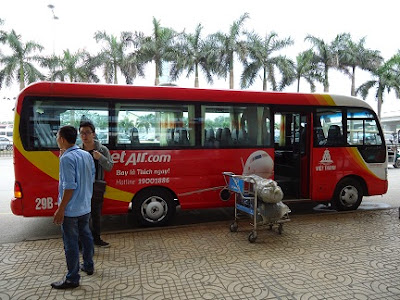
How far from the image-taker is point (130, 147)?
5.46 meters

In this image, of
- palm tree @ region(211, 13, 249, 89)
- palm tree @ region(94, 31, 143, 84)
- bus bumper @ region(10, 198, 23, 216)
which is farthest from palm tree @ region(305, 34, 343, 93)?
bus bumper @ region(10, 198, 23, 216)

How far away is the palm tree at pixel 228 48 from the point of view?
23.6m

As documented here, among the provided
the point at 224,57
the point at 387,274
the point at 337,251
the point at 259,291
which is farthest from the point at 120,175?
the point at 224,57

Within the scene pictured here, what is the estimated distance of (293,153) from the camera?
23.7 feet

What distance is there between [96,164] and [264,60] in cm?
2233

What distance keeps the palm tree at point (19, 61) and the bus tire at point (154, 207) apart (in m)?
23.6

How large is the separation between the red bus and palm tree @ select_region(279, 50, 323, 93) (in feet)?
65.4

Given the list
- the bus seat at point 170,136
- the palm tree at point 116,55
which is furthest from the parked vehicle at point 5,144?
the bus seat at point 170,136

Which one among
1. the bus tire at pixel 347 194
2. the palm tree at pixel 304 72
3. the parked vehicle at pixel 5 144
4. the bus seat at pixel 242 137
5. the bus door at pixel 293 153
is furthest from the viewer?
the parked vehicle at pixel 5 144

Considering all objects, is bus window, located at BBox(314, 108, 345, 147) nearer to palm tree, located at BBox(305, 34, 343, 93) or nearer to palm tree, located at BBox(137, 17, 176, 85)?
palm tree, located at BBox(137, 17, 176, 85)

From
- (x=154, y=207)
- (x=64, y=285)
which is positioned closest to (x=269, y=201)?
(x=154, y=207)

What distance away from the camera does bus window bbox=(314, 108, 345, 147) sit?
6.60 m

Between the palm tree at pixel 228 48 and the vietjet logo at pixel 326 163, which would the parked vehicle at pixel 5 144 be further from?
the vietjet logo at pixel 326 163

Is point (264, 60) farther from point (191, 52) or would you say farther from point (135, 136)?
point (135, 136)
